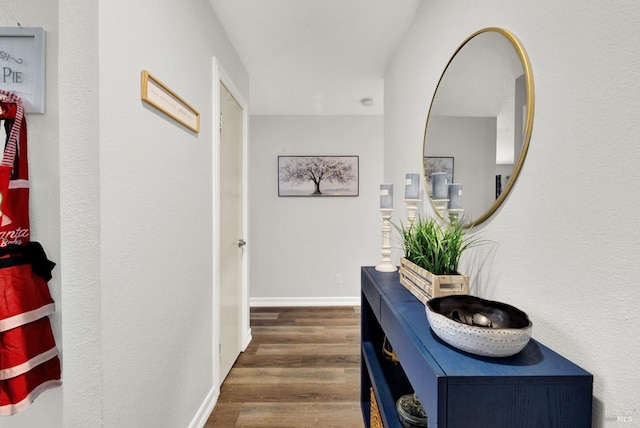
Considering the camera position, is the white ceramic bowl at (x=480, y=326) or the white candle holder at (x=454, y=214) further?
the white candle holder at (x=454, y=214)

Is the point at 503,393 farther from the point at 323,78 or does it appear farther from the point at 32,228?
the point at 323,78

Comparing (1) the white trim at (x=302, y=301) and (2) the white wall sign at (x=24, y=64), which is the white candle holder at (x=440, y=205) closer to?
(2) the white wall sign at (x=24, y=64)

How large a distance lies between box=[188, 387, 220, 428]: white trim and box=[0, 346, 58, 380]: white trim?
86 centimetres

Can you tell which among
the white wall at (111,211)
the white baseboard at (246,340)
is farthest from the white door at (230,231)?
the white wall at (111,211)

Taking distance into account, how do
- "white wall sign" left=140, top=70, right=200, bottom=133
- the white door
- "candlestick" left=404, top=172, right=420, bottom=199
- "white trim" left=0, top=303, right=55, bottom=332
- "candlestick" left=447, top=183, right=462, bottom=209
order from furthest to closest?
the white door < "candlestick" left=404, top=172, right=420, bottom=199 < "candlestick" left=447, top=183, right=462, bottom=209 < "white wall sign" left=140, top=70, right=200, bottom=133 < "white trim" left=0, top=303, right=55, bottom=332

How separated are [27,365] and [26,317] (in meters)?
0.15

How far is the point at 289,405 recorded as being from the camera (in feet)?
6.25

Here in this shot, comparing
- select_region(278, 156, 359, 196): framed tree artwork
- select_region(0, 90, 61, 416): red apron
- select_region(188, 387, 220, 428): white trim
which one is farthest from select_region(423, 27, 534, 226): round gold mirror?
select_region(278, 156, 359, 196): framed tree artwork

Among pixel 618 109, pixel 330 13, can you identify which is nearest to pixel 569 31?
pixel 618 109

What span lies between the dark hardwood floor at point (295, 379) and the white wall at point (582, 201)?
1.42m

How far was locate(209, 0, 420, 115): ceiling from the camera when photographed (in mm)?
1813

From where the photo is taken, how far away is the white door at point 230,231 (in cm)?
209

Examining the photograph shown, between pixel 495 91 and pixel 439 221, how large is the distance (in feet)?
2.10

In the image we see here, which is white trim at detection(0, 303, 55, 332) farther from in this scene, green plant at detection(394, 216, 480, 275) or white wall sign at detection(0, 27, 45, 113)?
green plant at detection(394, 216, 480, 275)
